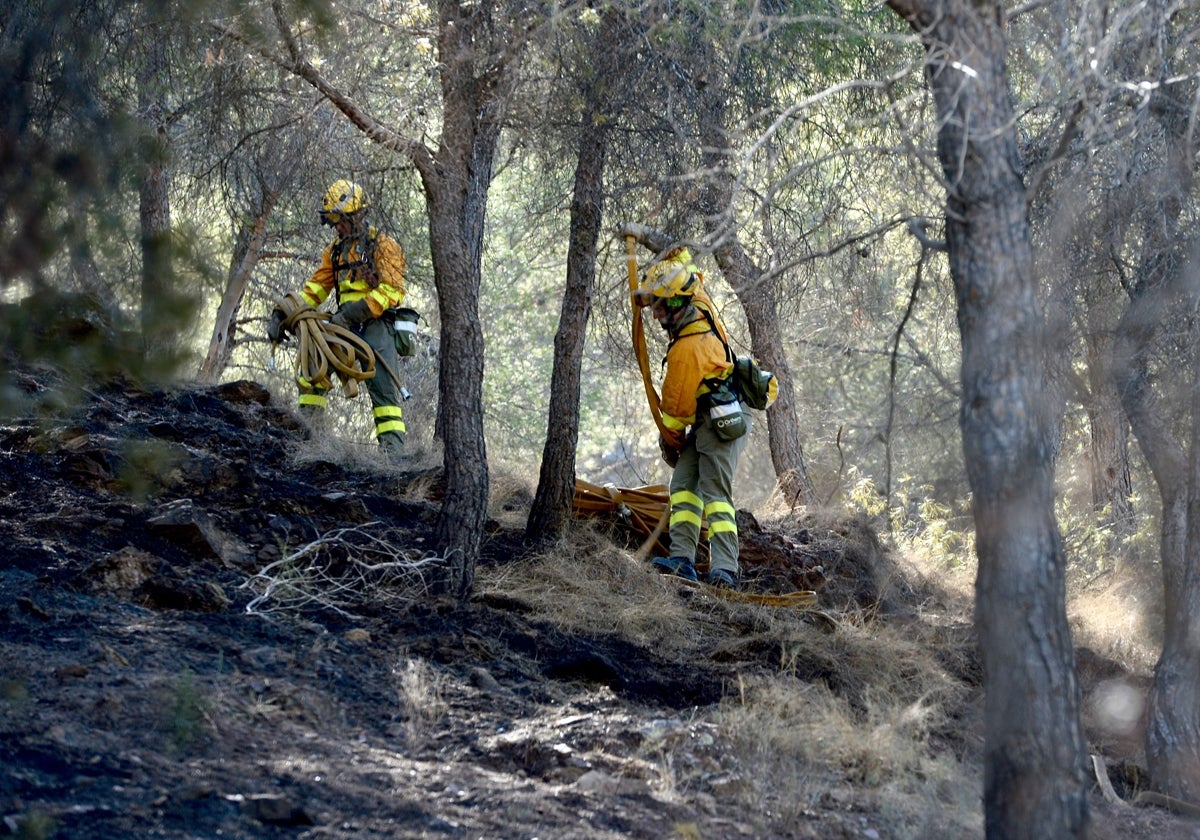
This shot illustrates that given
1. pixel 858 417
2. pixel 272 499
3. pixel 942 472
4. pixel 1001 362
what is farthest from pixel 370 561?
pixel 858 417

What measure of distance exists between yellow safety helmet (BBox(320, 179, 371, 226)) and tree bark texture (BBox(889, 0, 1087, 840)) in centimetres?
475

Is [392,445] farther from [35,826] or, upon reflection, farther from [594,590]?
[35,826]

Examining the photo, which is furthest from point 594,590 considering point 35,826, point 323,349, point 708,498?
point 35,826

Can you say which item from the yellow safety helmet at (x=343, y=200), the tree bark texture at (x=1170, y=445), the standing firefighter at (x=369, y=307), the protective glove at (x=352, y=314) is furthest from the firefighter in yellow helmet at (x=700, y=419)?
the protective glove at (x=352, y=314)

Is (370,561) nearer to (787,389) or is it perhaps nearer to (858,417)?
(787,389)

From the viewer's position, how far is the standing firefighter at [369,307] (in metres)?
9.14

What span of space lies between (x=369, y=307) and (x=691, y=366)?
2.94 meters

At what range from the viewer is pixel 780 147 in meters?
7.92

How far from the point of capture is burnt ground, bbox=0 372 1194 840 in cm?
367

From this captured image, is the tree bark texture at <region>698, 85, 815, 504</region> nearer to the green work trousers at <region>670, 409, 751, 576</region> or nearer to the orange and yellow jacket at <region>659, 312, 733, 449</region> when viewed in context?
the orange and yellow jacket at <region>659, 312, 733, 449</region>

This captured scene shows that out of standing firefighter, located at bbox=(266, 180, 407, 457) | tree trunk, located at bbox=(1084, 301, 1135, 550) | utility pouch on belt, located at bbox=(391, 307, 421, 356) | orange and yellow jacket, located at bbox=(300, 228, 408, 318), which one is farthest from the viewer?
tree trunk, located at bbox=(1084, 301, 1135, 550)

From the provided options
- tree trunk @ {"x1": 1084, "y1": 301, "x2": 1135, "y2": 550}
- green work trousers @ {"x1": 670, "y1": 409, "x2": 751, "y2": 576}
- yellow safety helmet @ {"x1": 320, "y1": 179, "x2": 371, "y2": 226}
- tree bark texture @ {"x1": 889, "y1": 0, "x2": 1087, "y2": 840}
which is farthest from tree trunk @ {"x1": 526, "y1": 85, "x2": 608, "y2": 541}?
tree trunk @ {"x1": 1084, "y1": 301, "x2": 1135, "y2": 550}

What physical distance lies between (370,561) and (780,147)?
3765 millimetres

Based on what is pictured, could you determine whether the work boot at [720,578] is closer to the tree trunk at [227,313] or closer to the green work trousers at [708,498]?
the green work trousers at [708,498]
